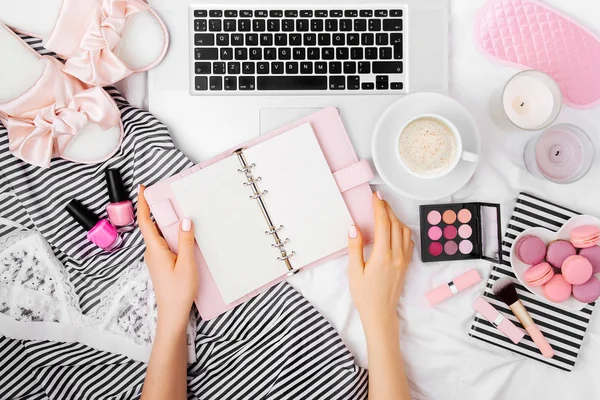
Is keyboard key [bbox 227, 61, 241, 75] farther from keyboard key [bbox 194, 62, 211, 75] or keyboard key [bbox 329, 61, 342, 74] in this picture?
keyboard key [bbox 329, 61, 342, 74]

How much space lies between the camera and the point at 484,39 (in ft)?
2.69

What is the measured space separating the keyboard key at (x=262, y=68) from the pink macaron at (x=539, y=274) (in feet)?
1.71

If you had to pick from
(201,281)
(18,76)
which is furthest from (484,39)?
(18,76)

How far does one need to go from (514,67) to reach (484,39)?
0.22ft

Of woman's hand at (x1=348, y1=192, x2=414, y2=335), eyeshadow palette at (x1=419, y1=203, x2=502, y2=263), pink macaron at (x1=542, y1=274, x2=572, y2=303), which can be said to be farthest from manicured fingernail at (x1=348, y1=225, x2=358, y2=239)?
pink macaron at (x1=542, y1=274, x2=572, y2=303)

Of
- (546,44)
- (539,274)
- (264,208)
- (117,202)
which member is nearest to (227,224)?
(264,208)

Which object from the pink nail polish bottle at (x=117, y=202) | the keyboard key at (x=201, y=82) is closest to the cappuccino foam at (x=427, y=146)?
the keyboard key at (x=201, y=82)

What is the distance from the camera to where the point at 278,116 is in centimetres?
80

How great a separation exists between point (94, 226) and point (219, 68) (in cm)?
32

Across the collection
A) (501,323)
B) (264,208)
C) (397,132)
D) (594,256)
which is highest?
(397,132)

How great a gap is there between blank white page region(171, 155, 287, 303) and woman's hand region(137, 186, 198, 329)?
3 centimetres

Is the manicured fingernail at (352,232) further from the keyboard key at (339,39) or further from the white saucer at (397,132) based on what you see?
the keyboard key at (339,39)

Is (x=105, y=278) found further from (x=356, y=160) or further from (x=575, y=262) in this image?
(x=575, y=262)

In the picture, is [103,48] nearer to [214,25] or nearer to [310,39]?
[214,25]
